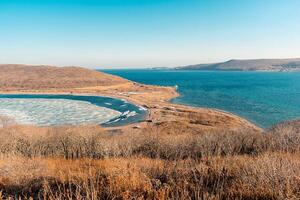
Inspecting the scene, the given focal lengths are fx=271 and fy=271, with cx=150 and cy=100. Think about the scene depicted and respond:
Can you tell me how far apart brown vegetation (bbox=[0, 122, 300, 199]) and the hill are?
275 feet

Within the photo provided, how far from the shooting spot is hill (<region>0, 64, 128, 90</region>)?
303ft

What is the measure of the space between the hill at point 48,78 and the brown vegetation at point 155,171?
83.9m

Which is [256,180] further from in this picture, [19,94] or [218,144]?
[19,94]

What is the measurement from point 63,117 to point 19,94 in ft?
126

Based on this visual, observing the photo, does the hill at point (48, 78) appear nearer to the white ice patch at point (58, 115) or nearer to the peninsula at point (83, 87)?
the peninsula at point (83, 87)

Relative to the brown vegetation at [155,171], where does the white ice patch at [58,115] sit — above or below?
below

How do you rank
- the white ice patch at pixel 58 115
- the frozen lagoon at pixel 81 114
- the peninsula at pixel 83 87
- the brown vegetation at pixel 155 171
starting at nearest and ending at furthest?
the brown vegetation at pixel 155 171 < the frozen lagoon at pixel 81 114 < the white ice patch at pixel 58 115 < the peninsula at pixel 83 87

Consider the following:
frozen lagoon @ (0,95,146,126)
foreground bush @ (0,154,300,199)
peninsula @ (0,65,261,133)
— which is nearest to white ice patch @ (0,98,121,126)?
frozen lagoon @ (0,95,146,126)

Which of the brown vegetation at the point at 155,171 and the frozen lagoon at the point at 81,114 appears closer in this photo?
the brown vegetation at the point at 155,171

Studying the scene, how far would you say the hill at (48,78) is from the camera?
9229 cm

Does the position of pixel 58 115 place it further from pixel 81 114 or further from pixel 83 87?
pixel 83 87

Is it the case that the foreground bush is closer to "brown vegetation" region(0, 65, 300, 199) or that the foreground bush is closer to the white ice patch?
"brown vegetation" region(0, 65, 300, 199)

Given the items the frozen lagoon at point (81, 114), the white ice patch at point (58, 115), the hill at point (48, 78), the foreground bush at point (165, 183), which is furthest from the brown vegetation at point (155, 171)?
the hill at point (48, 78)

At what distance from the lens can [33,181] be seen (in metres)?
5.91
